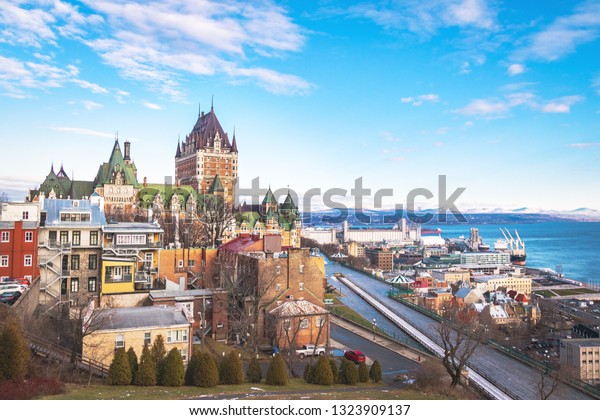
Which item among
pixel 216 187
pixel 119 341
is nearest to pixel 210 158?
A: pixel 216 187

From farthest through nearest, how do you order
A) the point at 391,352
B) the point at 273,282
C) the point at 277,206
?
the point at 277,206 < the point at 391,352 < the point at 273,282

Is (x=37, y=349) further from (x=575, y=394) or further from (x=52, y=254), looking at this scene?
(x=575, y=394)

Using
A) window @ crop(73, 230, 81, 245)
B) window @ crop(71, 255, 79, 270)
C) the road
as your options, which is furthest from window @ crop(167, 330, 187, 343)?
window @ crop(73, 230, 81, 245)

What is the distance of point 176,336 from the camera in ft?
69.4

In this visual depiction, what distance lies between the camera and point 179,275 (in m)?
33.7

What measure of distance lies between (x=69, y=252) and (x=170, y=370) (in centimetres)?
1340

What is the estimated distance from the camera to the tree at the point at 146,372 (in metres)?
17.0

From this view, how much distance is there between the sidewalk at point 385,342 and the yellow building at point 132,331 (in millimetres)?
15504

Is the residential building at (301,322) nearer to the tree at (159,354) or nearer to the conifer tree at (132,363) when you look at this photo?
the tree at (159,354)

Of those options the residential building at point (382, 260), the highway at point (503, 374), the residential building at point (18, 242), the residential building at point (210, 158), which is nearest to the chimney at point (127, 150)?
the residential building at point (210, 158)

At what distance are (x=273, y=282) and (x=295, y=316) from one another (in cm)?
322

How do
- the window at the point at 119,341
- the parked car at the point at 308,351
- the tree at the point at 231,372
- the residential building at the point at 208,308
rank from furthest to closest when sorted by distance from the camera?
1. the residential building at the point at 208,308
2. the parked car at the point at 308,351
3. the window at the point at 119,341
4. the tree at the point at 231,372

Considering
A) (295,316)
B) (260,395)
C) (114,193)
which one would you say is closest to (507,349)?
(295,316)

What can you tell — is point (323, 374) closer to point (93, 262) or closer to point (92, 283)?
point (92, 283)
